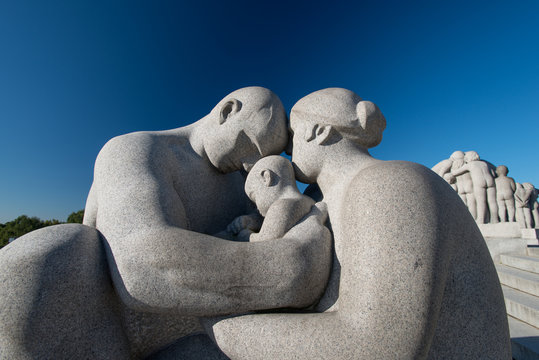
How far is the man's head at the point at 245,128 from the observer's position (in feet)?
8.78

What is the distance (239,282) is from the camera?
5.41 feet

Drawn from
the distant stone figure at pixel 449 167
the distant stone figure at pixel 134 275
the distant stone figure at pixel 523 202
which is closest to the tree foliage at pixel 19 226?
the distant stone figure at pixel 449 167

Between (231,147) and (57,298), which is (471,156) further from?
(57,298)

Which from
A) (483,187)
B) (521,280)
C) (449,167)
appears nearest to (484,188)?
(483,187)

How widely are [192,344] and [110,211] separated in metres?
1.16

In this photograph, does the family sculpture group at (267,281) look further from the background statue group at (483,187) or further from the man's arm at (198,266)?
the background statue group at (483,187)

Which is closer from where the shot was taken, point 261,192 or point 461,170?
point 261,192

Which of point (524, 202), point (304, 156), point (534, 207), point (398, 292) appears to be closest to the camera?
point (398, 292)

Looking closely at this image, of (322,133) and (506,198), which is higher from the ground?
(322,133)

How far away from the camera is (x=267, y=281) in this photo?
1673mm

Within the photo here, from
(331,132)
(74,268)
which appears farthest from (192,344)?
(331,132)

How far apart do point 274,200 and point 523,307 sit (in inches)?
161

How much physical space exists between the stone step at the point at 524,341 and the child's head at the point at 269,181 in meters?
3.08

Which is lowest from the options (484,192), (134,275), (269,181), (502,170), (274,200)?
(134,275)
